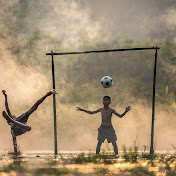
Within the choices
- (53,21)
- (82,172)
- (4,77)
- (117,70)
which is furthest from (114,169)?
(53,21)

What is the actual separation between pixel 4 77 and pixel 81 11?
1415 cm

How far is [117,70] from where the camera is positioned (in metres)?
19.3

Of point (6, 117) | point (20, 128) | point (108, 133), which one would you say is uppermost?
point (6, 117)

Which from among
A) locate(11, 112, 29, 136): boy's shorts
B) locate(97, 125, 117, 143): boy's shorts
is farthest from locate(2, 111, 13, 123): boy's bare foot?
locate(97, 125, 117, 143): boy's shorts

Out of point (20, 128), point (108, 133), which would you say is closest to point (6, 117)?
point (20, 128)

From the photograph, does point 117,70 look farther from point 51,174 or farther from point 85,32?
point 51,174

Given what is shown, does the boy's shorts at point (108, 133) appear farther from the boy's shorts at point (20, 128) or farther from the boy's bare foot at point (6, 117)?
the boy's bare foot at point (6, 117)

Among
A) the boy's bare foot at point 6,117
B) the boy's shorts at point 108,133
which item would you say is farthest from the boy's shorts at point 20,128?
the boy's shorts at point 108,133

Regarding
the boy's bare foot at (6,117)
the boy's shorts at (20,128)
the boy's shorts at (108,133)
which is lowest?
the boy's shorts at (108,133)

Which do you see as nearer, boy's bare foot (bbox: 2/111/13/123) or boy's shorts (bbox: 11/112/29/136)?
boy's bare foot (bbox: 2/111/13/123)

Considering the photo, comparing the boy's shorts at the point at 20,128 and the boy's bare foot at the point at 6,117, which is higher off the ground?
the boy's bare foot at the point at 6,117

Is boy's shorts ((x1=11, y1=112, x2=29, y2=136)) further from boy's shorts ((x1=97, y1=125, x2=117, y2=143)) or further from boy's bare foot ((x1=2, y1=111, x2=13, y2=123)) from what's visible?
boy's shorts ((x1=97, y1=125, x2=117, y2=143))

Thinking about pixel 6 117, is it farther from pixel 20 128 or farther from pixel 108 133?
pixel 108 133

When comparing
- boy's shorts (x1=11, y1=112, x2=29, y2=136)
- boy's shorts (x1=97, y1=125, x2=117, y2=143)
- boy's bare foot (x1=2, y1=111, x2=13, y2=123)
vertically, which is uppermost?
boy's bare foot (x1=2, y1=111, x2=13, y2=123)
